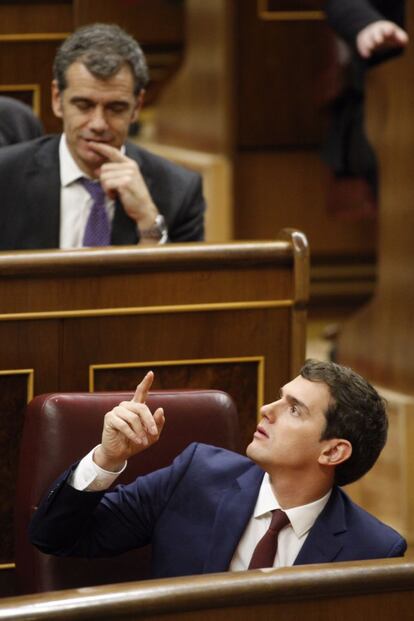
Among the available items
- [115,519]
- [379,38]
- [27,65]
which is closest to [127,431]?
[115,519]

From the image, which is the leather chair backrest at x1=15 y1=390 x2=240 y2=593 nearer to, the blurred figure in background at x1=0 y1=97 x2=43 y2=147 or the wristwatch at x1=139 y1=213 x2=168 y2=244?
the wristwatch at x1=139 y1=213 x2=168 y2=244

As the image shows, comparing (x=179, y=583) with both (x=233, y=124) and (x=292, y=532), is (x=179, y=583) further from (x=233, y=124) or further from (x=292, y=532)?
(x=233, y=124)

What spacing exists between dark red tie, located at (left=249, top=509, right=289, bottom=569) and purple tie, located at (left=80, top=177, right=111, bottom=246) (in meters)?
0.72

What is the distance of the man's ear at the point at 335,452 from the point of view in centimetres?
135

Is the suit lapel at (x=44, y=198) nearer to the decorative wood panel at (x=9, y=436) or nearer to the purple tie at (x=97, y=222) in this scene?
the purple tie at (x=97, y=222)

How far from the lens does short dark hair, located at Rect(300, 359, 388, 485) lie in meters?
1.36

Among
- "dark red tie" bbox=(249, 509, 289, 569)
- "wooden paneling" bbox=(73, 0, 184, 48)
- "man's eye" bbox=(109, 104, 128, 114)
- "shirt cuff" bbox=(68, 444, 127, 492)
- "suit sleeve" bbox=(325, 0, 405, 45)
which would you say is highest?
"wooden paneling" bbox=(73, 0, 184, 48)

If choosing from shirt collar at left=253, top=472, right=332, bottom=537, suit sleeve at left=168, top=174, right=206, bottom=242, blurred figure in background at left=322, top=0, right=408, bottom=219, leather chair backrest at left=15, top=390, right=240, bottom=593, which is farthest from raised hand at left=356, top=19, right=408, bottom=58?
shirt collar at left=253, top=472, right=332, bottom=537

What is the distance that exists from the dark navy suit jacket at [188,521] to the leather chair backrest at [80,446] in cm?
5

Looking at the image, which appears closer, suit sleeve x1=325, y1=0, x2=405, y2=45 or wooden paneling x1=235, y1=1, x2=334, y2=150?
suit sleeve x1=325, y1=0, x2=405, y2=45

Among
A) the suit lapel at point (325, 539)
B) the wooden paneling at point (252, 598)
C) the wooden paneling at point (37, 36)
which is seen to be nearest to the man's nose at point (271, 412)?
the suit lapel at point (325, 539)

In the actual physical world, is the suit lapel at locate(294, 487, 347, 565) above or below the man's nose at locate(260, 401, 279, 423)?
below

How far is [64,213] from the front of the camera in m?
1.96

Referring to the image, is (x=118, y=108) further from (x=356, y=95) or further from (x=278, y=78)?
(x=278, y=78)
